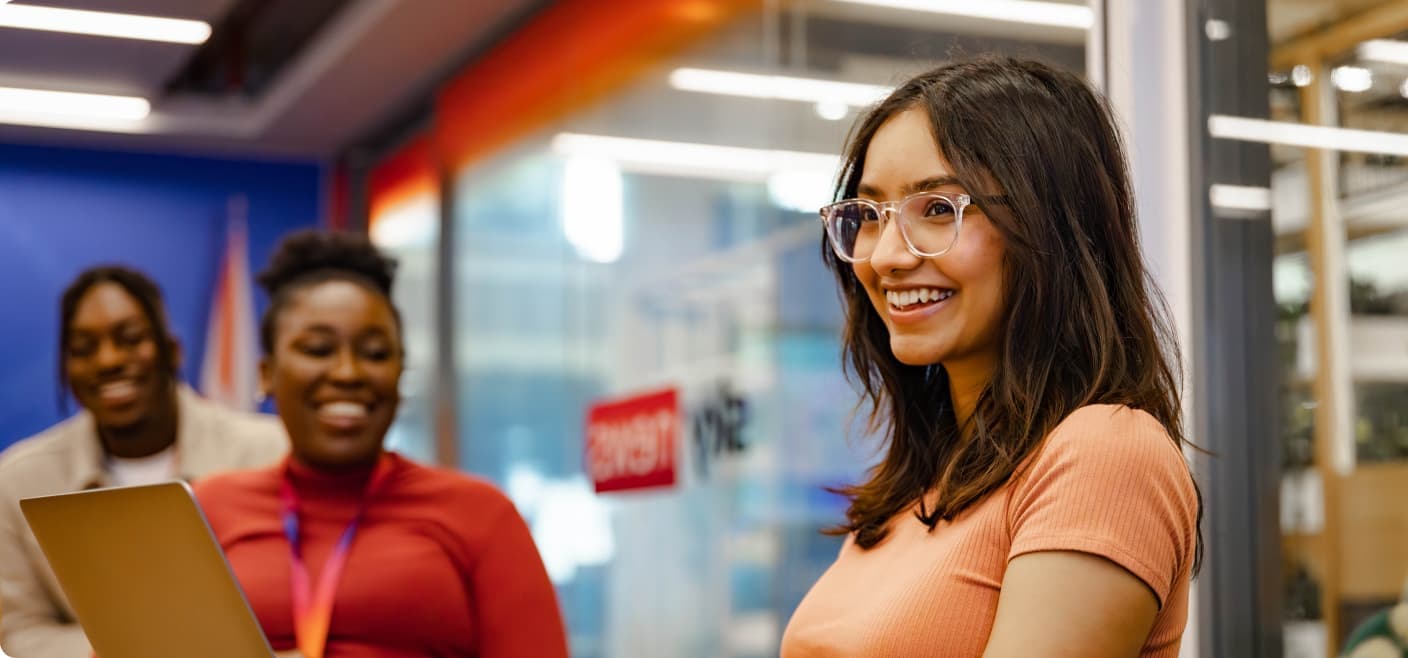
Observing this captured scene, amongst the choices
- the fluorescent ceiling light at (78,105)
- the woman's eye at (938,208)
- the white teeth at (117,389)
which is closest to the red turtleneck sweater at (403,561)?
the white teeth at (117,389)

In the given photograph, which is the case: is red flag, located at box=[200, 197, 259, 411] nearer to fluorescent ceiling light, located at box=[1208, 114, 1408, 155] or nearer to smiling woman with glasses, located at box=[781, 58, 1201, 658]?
fluorescent ceiling light, located at box=[1208, 114, 1408, 155]

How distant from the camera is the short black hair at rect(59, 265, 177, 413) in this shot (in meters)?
3.14

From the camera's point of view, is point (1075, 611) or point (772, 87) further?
point (772, 87)

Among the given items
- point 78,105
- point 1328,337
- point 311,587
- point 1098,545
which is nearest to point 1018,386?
point 1098,545

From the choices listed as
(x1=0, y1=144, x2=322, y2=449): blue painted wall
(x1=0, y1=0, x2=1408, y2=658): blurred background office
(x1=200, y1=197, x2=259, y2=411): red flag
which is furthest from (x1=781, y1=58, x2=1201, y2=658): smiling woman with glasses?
(x1=200, y1=197, x2=259, y2=411): red flag

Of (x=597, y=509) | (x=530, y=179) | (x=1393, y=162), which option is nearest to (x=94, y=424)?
(x=597, y=509)

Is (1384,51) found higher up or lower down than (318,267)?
higher up

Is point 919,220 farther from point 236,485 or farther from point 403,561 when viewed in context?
point 236,485

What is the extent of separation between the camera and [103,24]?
11.1 ft

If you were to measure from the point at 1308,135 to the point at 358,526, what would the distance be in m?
1.61

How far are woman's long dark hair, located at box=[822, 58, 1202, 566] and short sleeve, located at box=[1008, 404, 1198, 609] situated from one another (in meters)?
0.06

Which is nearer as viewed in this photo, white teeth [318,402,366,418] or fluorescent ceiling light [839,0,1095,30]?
white teeth [318,402,366,418]

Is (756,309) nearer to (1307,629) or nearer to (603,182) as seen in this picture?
(603,182)

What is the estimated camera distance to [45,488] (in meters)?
2.33
